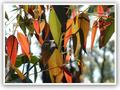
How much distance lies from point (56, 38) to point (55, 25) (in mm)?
99

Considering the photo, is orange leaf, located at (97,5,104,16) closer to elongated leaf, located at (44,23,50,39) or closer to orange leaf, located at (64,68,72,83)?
elongated leaf, located at (44,23,50,39)

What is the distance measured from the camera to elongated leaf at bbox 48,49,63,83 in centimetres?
158

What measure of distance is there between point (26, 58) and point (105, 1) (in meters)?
A: 0.74

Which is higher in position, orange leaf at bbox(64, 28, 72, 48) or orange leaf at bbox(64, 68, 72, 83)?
orange leaf at bbox(64, 28, 72, 48)

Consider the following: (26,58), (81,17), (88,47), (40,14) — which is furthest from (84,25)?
(26,58)

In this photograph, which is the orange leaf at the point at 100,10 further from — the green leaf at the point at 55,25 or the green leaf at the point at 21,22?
the green leaf at the point at 21,22

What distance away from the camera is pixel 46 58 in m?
1.59

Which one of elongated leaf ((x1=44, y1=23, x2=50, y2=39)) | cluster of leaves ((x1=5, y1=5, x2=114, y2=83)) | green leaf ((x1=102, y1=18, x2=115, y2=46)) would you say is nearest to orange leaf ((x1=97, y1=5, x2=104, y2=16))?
cluster of leaves ((x1=5, y1=5, x2=114, y2=83))

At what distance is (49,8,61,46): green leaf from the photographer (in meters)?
1.60

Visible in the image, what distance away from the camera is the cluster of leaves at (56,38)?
159 centimetres

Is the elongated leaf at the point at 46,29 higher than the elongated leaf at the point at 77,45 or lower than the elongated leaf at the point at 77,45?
higher

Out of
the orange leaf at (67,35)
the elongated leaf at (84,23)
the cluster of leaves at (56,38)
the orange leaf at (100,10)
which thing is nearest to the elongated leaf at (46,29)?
the cluster of leaves at (56,38)

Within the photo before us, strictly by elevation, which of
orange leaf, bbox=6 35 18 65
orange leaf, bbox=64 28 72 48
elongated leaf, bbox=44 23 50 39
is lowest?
orange leaf, bbox=6 35 18 65

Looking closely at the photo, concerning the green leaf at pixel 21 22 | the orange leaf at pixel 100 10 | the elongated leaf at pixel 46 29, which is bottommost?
the elongated leaf at pixel 46 29
